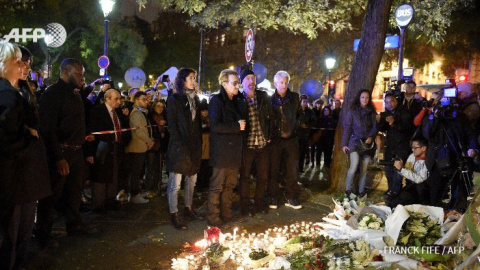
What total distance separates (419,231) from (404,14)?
862cm

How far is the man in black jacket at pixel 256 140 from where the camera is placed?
22.5 ft

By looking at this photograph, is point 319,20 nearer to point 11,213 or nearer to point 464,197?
point 464,197

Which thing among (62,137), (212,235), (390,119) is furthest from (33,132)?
(390,119)

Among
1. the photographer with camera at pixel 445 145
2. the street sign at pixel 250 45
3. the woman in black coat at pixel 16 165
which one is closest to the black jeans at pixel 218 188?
the woman in black coat at pixel 16 165

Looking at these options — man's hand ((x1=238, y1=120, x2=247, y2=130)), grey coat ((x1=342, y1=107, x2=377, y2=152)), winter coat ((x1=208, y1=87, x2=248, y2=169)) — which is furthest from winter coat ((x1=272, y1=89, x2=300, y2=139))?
grey coat ((x1=342, y1=107, x2=377, y2=152))

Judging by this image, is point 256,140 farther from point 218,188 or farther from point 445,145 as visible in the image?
point 445,145

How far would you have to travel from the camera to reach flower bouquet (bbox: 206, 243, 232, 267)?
4.96 m

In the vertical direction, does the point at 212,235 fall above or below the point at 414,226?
below

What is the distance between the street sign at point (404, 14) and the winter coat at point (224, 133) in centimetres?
728

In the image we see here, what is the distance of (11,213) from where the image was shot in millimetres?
3998

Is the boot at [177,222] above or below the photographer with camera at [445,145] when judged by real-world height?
below

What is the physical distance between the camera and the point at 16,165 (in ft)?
12.9

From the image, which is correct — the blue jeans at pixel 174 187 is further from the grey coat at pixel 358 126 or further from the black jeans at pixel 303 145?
the black jeans at pixel 303 145

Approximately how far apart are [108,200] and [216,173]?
79.3 inches
